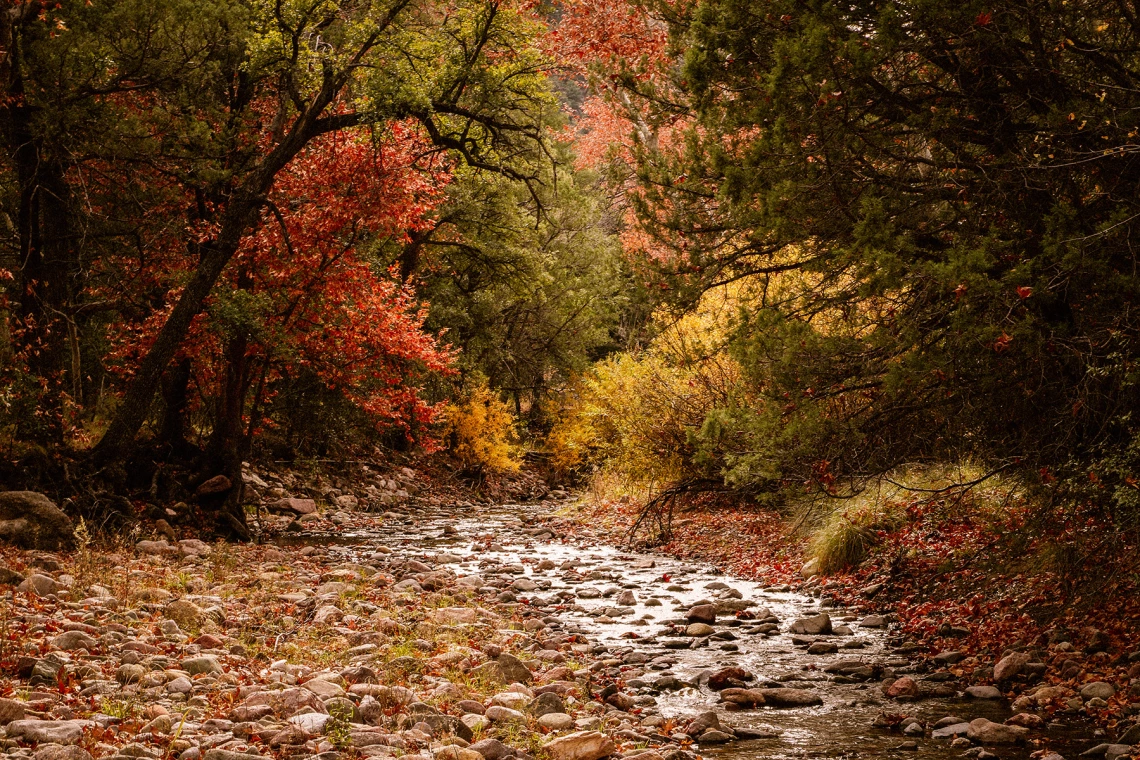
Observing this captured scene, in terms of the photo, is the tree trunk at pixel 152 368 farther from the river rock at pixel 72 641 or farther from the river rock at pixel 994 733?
the river rock at pixel 994 733

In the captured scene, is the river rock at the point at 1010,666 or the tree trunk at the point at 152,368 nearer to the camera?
the river rock at the point at 1010,666

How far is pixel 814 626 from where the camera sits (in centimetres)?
730

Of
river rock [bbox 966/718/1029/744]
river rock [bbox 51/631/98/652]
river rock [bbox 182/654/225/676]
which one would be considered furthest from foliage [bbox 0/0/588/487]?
river rock [bbox 966/718/1029/744]

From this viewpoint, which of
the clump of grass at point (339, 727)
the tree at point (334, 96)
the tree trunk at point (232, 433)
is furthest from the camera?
the tree trunk at point (232, 433)

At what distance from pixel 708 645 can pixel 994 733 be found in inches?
104

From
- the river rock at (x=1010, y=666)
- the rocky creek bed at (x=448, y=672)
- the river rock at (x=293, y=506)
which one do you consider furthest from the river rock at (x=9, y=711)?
the river rock at (x=293, y=506)

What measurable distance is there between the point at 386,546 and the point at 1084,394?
9790mm

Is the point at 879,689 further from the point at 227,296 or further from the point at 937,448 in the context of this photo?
the point at 227,296

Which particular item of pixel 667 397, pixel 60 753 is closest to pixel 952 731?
pixel 60 753

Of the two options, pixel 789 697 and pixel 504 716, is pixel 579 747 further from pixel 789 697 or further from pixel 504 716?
pixel 789 697

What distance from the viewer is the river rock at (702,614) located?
7777mm

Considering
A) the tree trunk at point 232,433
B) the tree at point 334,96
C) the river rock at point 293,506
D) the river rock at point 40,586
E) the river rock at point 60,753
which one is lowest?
the river rock at point 293,506

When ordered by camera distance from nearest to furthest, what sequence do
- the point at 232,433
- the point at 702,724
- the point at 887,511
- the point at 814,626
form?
the point at 702,724
the point at 814,626
the point at 887,511
the point at 232,433

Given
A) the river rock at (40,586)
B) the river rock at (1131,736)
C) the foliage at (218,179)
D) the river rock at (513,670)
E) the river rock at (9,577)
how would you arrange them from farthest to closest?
the foliage at (218,179) < the river rock at (9,577) < the river rock at (40,586) < the river rock at (513,670) < the river rock at (1131,736)
